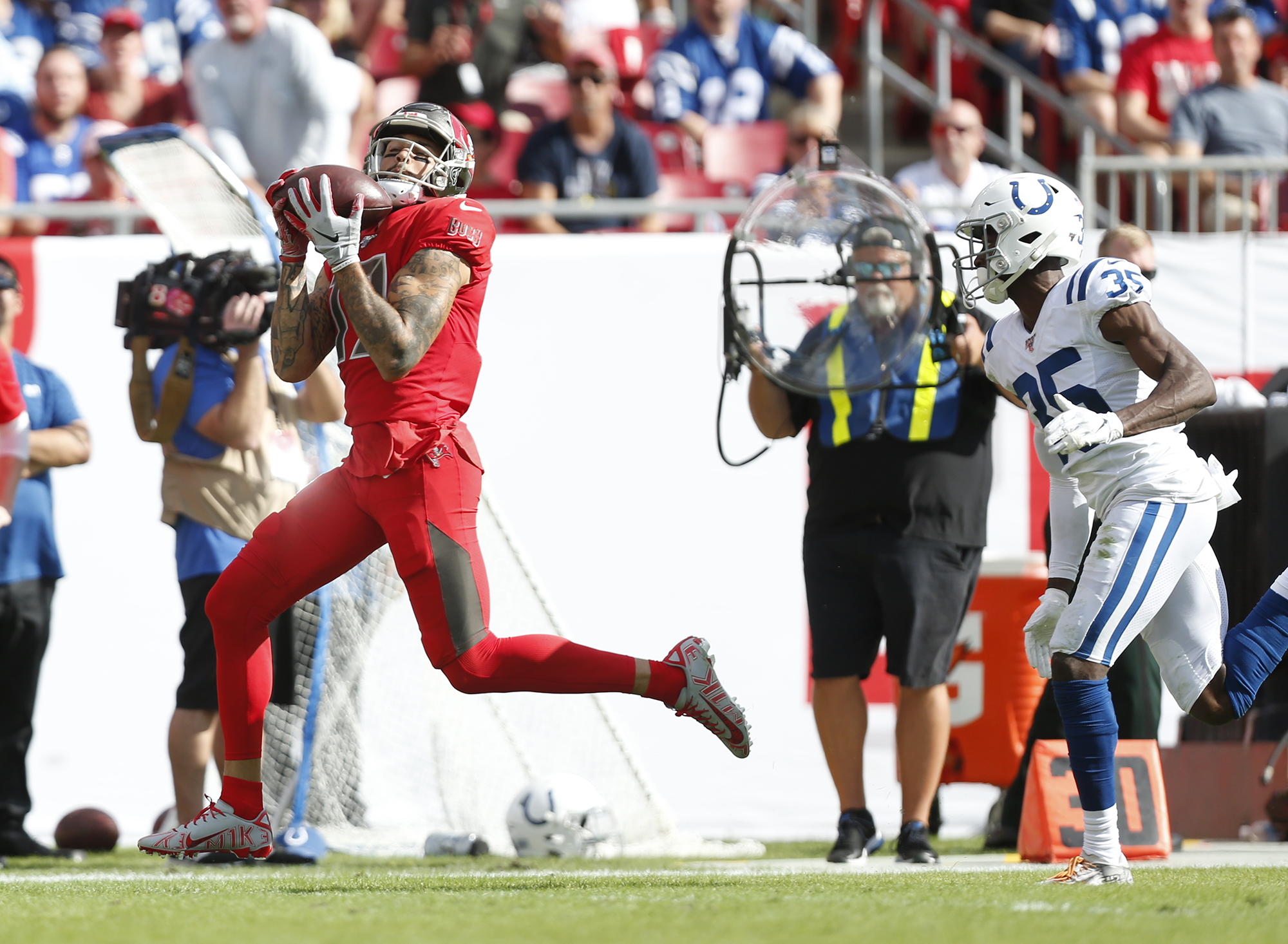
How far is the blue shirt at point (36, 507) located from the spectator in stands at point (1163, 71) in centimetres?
602

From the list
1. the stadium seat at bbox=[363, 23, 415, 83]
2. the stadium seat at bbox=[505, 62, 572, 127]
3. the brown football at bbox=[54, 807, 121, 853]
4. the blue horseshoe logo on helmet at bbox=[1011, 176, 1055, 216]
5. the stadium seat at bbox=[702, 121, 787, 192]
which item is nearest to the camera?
the blue horseshoe logo on helmet at bbox=[1011, 176, 1055, 216]

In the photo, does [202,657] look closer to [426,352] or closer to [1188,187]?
[426,352]

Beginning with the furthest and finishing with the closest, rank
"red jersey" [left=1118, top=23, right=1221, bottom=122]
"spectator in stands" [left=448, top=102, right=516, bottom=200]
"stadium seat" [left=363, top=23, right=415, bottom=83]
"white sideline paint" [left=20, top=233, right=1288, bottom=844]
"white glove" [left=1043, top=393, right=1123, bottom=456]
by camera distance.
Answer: "stadium seat" [left=363, top=23, right=415, bottom=83], "red jersey" [left=1118, top=23, right=1221, bottom=122], "spectator in stands" [left=448, top=102, right=516, bottom=200], "white sideline paint" [left=20, top=233, right=1288, bottom=844], "white glove" [left=1043, top=393, right=1123, bottom=456]

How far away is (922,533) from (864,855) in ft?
3.44

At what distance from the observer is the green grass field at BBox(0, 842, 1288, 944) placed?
3.20 meters

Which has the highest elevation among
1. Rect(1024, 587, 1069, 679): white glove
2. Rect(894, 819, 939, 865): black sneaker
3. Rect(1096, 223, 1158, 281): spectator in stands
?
Rect(1096, 223, 1158, 281): spectator in stands

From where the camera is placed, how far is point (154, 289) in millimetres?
5551

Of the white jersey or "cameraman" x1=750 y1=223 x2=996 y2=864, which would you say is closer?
the white jersey

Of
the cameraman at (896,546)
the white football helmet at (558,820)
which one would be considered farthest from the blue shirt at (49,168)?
the cameraman at (896,546)

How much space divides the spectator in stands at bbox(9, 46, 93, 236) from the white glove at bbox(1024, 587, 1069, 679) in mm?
6460

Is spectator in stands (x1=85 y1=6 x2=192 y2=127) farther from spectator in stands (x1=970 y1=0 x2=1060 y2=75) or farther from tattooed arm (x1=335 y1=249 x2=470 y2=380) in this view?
tattooed arm (x1=335 y1=249 x2=470 y2=380)

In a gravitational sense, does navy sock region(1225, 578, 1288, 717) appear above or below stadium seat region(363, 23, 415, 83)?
below

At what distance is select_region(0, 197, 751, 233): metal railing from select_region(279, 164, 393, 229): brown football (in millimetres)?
2970

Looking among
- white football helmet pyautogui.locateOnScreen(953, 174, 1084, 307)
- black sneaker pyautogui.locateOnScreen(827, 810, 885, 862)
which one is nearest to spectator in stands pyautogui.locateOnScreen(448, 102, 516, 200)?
black sneaker pyautogui.locateOnScreen(827, 810, 885, 862)
